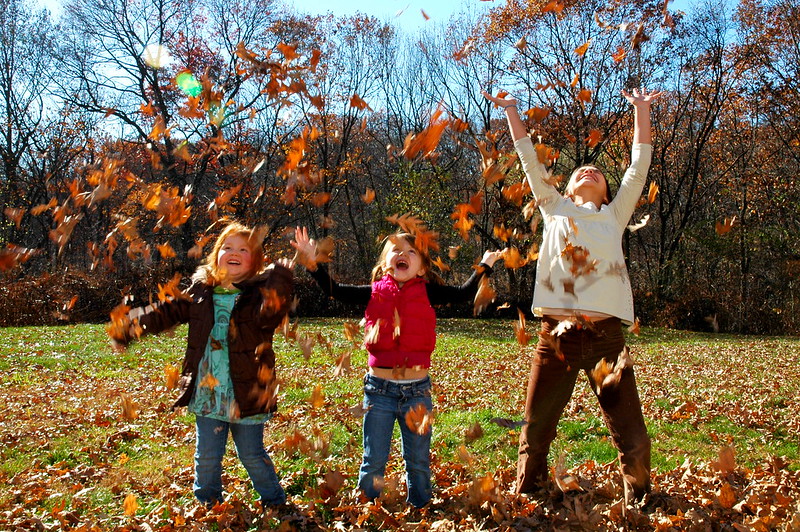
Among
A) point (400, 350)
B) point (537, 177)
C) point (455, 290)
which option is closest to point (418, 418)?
point (400, 350)

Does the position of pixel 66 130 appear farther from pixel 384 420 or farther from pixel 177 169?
pixel 384 420

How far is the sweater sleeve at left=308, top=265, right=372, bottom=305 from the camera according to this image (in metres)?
3.79

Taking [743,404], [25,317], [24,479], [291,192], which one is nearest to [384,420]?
[291,192]

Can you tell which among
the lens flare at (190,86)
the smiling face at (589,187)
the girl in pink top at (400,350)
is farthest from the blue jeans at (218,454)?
the lens flare at (190,86)

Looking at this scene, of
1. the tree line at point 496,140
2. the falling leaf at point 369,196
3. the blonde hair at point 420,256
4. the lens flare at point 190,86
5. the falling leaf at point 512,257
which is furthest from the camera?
the tree line at point 496,140

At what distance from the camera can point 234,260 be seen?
11.7 feet

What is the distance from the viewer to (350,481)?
4105 mm

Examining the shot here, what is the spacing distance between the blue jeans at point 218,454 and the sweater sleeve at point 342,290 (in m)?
0.85

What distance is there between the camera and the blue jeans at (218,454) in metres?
3.43

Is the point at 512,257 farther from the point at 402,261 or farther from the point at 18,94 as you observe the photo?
the point at 18,94

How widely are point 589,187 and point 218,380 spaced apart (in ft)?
7.47

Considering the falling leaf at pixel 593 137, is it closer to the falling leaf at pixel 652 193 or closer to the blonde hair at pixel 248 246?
the falling leaf at pixel 652 193

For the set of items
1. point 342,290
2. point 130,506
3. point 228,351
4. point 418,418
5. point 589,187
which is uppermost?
point 589,187

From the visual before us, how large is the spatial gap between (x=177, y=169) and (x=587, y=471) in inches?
898
